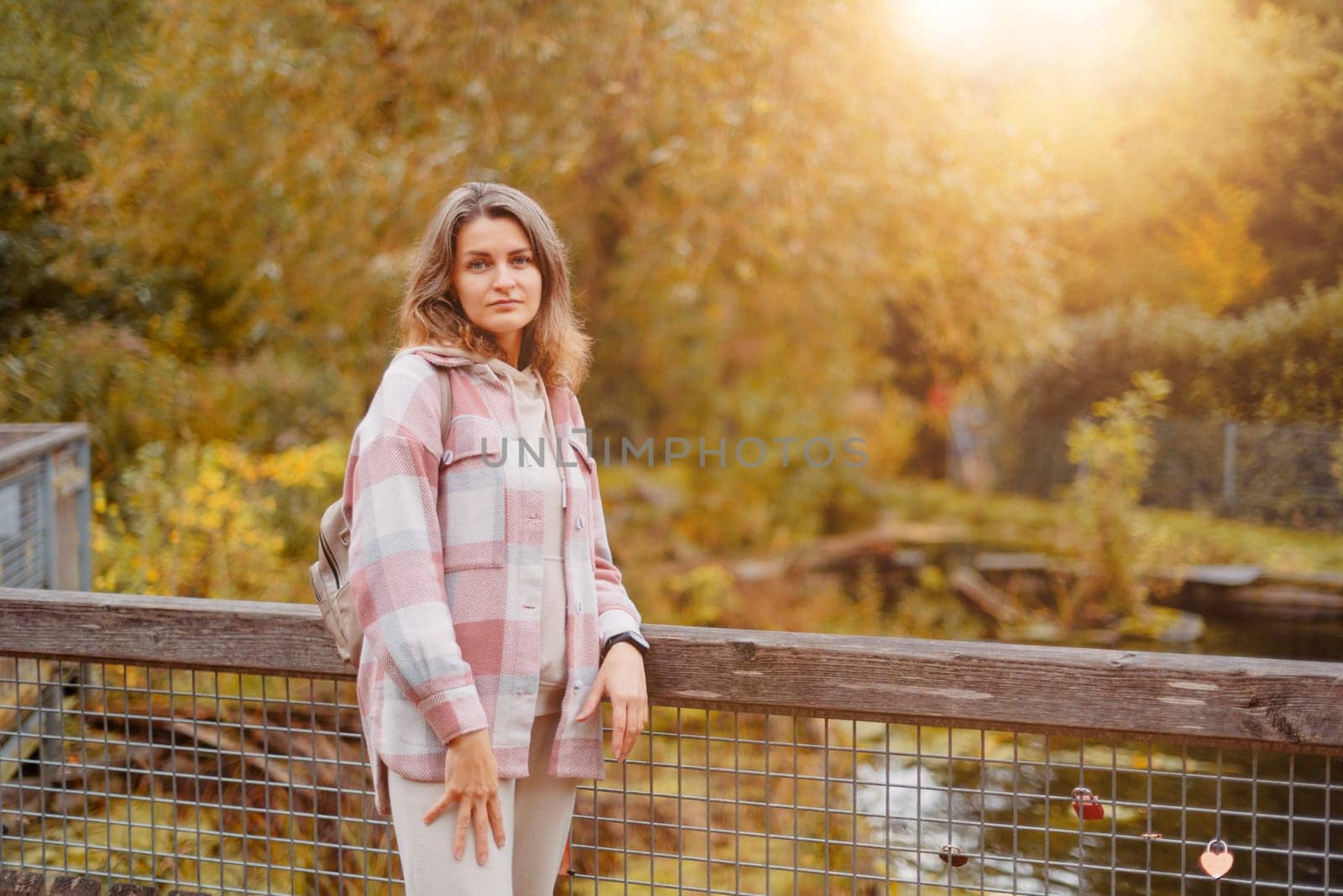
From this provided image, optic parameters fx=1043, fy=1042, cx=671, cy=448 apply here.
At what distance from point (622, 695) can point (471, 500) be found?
1.08 ft

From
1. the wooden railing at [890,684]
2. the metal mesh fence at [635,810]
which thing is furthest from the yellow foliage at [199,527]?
the wooden railing at [890,684]

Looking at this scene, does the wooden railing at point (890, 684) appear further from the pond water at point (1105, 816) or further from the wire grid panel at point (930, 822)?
the wire grid panel at point (930, 822)

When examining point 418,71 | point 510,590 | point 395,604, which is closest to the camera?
point 395,604

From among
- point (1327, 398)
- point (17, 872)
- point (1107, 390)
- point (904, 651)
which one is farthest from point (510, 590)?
point (1107, 390)

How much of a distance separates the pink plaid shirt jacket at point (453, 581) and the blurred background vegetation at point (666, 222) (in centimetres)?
382

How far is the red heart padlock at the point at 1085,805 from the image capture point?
154cm

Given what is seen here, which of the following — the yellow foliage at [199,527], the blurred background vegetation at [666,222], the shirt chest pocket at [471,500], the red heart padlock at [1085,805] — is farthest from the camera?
the blurred background vegetation at [666,222]

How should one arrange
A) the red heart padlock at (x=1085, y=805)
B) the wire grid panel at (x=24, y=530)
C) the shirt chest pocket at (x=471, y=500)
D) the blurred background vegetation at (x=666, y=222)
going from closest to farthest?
the shirt chest pocket at (x=471, y=500) → the red heart padlock at (x=1085, y=805) → the wire grid panel at (x=24, y=530) → the blurred background vegetation at (x=666, y=222)

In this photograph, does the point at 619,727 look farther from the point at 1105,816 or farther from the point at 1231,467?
the point at 1231,467

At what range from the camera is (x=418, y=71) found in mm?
6082

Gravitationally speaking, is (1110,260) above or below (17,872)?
above

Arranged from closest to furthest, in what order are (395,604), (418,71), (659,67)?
(395,604)
(659,67)
(418,71)

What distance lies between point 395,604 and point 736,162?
492 cm

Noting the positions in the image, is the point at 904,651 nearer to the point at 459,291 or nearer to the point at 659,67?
the point at 459,291
